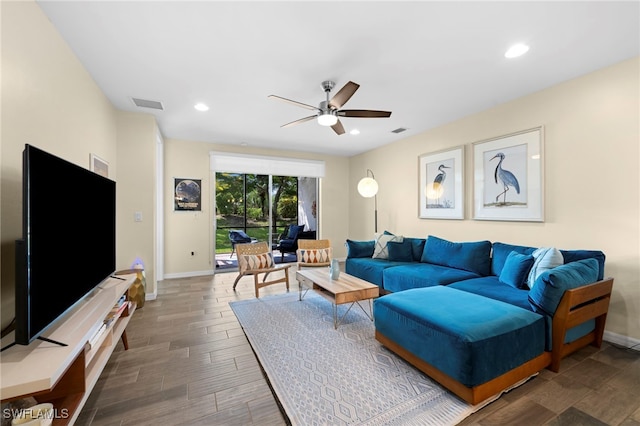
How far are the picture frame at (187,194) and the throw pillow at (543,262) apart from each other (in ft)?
17.0

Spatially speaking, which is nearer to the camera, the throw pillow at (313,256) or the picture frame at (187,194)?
the throw pillow at (313,256)

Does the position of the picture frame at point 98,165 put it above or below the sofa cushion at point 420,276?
above

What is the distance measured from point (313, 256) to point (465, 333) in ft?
9.81

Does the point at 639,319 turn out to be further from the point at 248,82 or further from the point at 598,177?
the point at 248,82

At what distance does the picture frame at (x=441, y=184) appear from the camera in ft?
13.2

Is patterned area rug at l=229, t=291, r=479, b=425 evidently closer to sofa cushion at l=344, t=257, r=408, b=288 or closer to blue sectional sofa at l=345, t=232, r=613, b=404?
blue sectional sofa at l=345, t=232, r=613, b=404

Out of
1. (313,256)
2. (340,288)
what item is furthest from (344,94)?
(313,256)

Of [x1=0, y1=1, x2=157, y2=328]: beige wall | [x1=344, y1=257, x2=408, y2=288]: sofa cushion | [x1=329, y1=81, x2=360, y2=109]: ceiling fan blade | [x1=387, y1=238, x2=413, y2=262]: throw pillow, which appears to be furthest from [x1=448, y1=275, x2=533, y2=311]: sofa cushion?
[x1=0, y1=1, x2=157, y2=328]: beige wall

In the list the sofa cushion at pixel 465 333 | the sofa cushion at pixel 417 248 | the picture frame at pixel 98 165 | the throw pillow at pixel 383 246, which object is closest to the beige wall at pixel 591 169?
the sofa cushion at pixel 417 248

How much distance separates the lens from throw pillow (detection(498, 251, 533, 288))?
2648 millimetres

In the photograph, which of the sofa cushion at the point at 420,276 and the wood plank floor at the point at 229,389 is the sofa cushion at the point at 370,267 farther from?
the wood plank floor at the point at 229,389

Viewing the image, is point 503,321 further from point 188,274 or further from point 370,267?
point 188,274

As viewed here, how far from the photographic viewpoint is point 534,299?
2.11 metres

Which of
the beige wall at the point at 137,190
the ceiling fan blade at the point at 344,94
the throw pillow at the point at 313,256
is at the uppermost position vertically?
the ceiling fan blade at the point at 344,94
